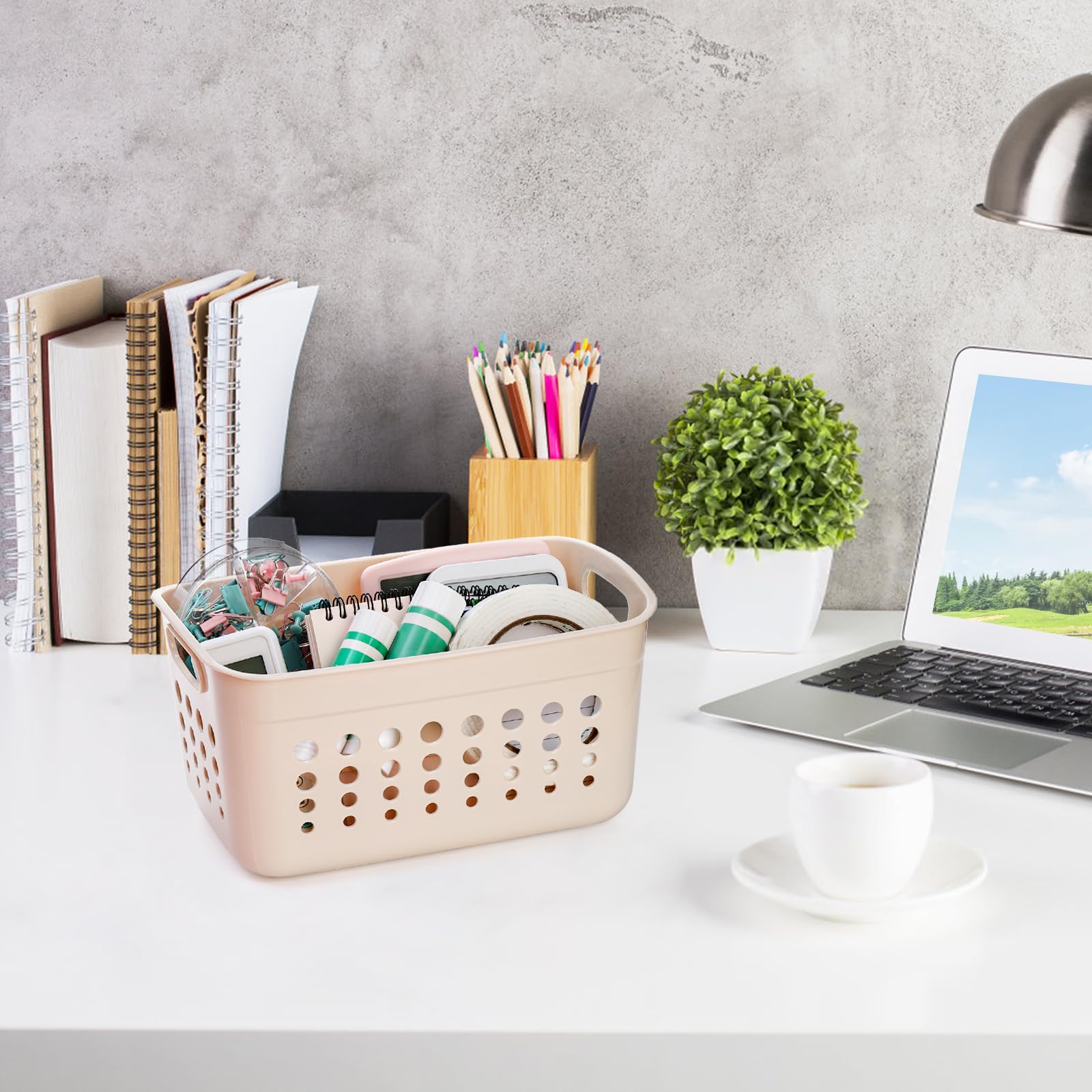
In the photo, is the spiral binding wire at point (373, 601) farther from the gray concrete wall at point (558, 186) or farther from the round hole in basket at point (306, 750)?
the gray concrete wall at point (558, 186)

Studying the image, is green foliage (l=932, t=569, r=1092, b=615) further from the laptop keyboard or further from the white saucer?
the white saucer

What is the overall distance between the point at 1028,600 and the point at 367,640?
614 millimetres

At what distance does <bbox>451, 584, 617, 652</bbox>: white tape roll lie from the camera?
0.74 m

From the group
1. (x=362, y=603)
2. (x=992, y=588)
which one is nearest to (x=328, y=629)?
(x=362, y=603)

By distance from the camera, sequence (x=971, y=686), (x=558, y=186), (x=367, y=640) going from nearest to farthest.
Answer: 1. (x=367, y=640)
2. (x=971, y=686)
3. (x=558, y=186)

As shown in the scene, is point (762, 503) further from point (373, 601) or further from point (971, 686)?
point (373, 601)

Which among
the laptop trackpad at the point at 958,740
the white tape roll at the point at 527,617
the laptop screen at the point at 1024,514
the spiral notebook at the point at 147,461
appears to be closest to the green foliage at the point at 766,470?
the laptop screen at the point at 1024,514

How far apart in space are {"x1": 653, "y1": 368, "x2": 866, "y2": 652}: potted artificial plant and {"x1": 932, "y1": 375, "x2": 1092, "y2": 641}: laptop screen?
101mm

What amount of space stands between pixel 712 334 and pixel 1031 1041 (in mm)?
815

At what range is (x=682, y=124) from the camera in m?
1.19

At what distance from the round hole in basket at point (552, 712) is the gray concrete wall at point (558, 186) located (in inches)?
21.9

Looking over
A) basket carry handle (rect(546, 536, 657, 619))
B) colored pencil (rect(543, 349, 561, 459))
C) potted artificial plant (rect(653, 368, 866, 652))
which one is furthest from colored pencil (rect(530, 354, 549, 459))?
basket carry handle (rect(546, 536, 657, 619))

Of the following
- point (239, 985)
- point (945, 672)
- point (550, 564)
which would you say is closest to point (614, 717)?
point (550, 564)

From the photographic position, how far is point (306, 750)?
2.21ft
